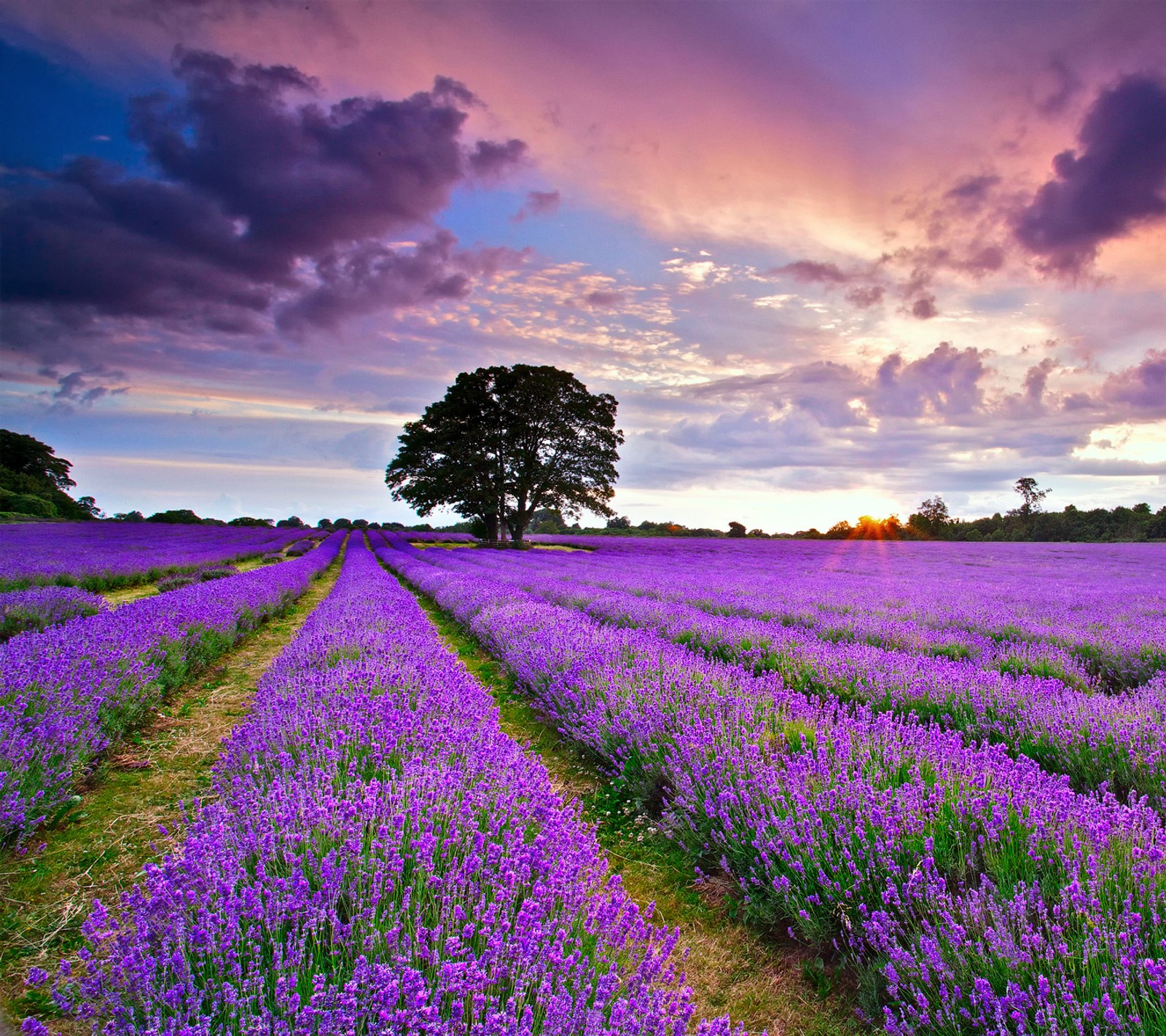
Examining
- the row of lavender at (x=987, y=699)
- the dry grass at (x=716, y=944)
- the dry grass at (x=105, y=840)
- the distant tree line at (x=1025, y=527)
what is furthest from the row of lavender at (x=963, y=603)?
the distant tree line at (x=1025, y=527)

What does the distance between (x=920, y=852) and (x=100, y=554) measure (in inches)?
791

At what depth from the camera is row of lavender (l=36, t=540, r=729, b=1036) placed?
3.93ft

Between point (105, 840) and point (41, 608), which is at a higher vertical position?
point (41, 608)

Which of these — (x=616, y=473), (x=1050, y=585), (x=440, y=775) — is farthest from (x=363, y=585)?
(x=616, y=473)

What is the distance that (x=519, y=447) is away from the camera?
2867cm

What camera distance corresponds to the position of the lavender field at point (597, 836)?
1311mm

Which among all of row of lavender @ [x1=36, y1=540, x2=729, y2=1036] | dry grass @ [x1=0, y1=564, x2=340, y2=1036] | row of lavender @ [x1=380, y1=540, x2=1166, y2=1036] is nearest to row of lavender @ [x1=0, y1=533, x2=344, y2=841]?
dry grass @ [x1=0, y1=564, x2=340, y2=1036]

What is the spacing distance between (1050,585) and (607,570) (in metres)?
9.32

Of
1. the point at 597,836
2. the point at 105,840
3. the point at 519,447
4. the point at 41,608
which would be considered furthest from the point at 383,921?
the point at 519,447

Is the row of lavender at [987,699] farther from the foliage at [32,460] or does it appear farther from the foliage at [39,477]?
the foliage at [32,460]

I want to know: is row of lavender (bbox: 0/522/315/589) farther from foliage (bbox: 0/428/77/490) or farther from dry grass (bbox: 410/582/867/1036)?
foliage (bbox: 0/428/77/490)

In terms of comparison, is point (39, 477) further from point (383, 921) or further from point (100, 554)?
point (383, 921)

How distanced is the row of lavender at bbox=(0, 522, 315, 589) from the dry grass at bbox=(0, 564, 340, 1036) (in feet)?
28.9

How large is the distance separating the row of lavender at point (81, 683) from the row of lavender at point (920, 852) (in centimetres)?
275
